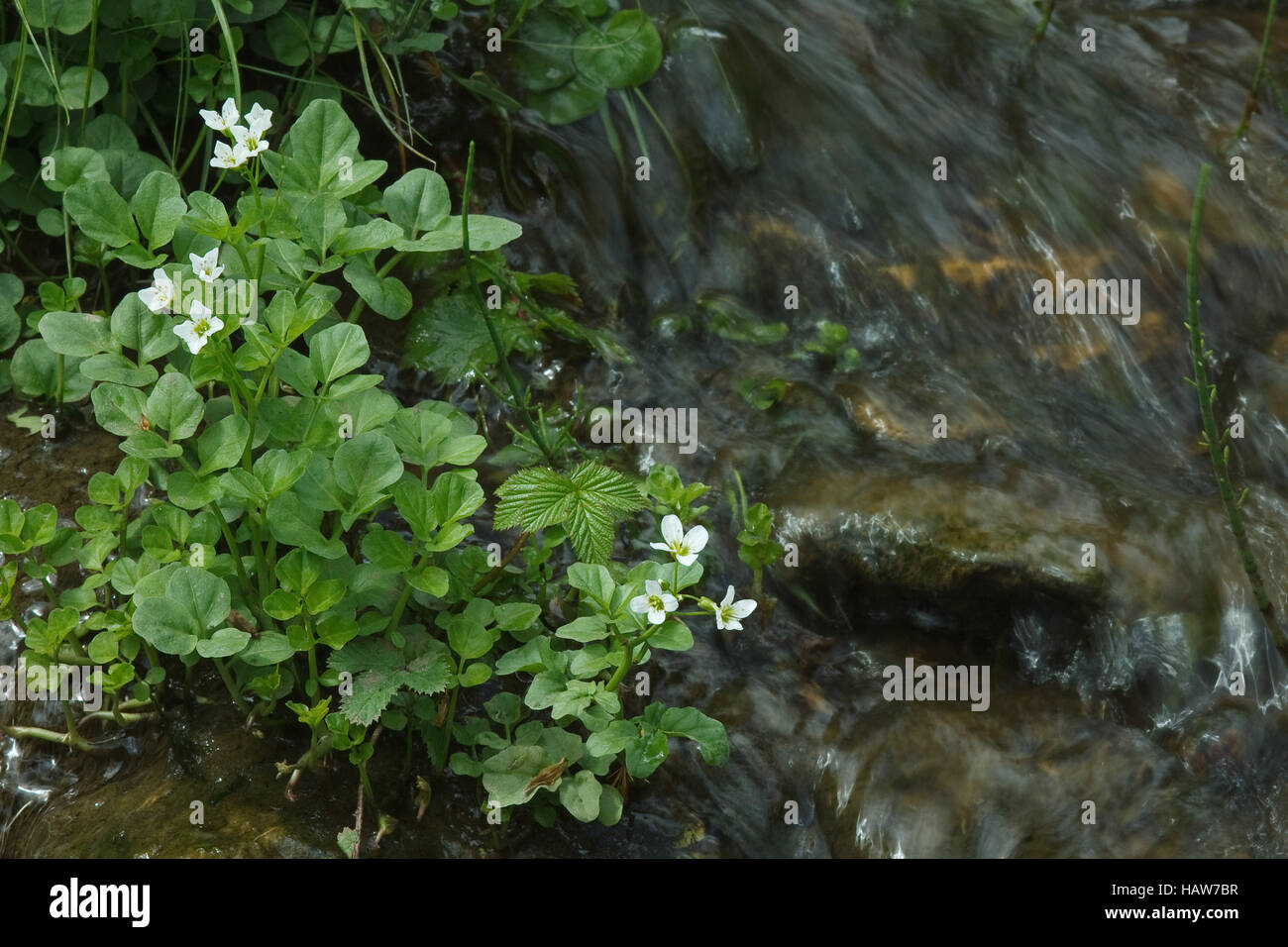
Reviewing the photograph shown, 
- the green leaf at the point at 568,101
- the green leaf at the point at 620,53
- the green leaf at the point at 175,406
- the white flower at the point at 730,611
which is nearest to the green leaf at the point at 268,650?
the green leaf at the point at 175,406

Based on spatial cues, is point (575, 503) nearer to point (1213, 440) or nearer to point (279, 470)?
point (279, 470)

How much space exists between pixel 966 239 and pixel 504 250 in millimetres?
1574

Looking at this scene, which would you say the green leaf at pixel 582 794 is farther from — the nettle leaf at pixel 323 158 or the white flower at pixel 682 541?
the nettle leaf at pixel 323 158

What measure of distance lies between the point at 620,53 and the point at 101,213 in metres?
2.06

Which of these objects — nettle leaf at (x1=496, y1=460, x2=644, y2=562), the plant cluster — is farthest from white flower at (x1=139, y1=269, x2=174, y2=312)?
nettle leaf at (x1=496, y1=460, x2=644, y2=562)

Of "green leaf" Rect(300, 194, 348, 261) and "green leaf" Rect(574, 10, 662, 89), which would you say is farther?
"green leaf" Rect(574, 10, 662, 89)

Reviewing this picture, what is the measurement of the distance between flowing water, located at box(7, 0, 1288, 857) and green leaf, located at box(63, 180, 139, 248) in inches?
39.9

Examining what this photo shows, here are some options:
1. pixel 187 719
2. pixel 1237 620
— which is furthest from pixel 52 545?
pixel 1237 620

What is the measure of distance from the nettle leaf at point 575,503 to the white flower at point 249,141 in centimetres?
77

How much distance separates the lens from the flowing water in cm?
282

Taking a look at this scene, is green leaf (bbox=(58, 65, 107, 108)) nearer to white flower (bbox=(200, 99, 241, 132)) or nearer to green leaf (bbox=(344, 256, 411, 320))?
white flower (bbox=(200, 99, 241, 132))
